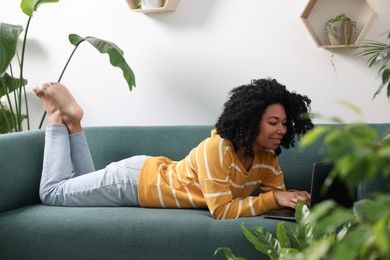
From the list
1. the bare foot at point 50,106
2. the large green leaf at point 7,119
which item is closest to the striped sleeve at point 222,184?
the bare foot at point 50,106

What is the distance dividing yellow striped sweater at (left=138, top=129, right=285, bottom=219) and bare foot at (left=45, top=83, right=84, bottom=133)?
18.7 inches

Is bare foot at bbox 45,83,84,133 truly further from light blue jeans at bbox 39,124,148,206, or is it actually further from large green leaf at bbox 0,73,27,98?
large green leaf at bbox 0,73,27,98

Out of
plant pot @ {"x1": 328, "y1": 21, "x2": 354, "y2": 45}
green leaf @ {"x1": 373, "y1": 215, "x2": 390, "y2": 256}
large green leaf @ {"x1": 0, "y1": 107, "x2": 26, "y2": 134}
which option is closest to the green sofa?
plant pot @ {"x1": 328, "y1": 21, "x2": 354, "y2": 45}

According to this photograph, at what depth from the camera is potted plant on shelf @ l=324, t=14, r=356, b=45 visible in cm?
321

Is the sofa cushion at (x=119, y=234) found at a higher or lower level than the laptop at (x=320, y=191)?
lower

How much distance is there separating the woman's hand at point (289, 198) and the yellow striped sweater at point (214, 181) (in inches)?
1.0

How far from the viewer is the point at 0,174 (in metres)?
2.92

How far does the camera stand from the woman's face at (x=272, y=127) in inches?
104

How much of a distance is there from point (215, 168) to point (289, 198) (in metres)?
0.32

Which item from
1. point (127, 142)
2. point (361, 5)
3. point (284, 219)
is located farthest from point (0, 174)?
point (361, 5)

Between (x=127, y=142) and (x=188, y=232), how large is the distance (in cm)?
99

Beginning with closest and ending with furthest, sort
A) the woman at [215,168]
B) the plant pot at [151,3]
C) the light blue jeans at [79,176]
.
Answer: the woman at [215,168]
the light blue jeans at [79,176]
the plant pot at [151,3]

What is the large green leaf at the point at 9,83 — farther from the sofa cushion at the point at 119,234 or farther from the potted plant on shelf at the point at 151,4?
the sofa cushion at the point at 119,234

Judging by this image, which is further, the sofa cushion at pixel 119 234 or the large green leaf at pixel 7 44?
the large green leaf at pixel 7 44
